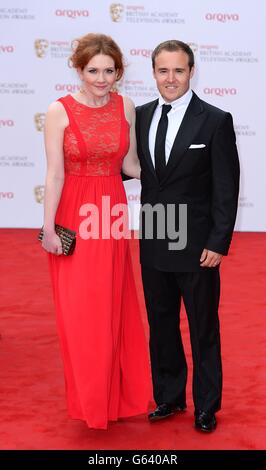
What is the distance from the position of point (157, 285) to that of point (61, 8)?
4.69m

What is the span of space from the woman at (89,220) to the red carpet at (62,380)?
6.2 inches

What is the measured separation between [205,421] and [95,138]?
1245mm

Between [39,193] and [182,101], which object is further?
[39,193]

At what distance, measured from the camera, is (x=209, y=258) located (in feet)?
10.8

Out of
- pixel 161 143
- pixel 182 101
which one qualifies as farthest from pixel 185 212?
pixel 182 101

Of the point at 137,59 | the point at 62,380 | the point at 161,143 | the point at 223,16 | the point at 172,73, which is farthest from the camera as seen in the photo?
the point at 137,59

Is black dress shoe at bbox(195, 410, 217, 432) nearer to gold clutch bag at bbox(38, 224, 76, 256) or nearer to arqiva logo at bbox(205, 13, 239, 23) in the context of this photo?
gold clutch bag at bbox(38, 224, 76, 256)

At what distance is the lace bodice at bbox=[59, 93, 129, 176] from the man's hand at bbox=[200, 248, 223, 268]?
49 cm

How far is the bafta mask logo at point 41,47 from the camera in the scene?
7602mm

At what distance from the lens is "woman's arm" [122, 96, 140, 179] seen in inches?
134

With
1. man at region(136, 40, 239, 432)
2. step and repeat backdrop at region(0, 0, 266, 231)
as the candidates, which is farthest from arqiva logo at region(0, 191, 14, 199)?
man at region(136, 40, 239, 432)

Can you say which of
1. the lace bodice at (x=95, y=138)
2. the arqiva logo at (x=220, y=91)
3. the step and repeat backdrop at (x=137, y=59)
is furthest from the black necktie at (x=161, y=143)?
the arqiva logo at (x=220, y=91)

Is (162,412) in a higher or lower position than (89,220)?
lower

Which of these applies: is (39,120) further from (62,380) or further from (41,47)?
(62,380)
